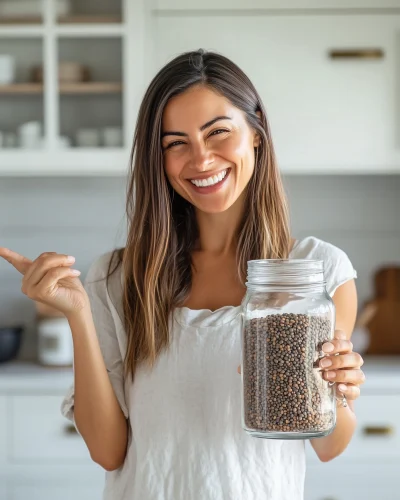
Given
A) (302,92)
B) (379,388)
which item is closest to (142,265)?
(379,388)

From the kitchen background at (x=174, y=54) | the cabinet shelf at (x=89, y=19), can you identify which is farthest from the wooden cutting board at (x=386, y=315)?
the cabinet shelf at (x=89, y=19)

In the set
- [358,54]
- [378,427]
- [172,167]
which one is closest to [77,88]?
[358,54]

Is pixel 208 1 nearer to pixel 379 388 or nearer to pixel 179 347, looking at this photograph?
pixel 379 388

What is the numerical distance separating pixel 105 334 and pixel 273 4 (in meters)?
1.68

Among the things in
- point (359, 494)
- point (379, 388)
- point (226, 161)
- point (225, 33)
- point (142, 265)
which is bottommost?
point (359, 494)

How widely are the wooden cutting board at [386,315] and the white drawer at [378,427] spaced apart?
489 millimetres

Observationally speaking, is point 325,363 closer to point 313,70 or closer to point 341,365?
point 341,365

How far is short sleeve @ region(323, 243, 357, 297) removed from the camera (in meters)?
1.28

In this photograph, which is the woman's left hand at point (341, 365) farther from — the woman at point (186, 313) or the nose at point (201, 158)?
the nose at point (201, 158)

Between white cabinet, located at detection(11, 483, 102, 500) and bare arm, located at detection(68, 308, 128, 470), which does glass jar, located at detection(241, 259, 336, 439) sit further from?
white cabinet, located at detection(11, 483, 102, 500)

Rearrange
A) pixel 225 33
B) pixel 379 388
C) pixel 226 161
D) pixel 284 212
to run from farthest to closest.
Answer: pixel 225 33, pixel 379 388, pixel 284 212, pixel 226 161

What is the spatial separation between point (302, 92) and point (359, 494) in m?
1.28

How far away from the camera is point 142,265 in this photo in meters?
1.32

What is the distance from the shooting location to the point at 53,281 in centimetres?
107
